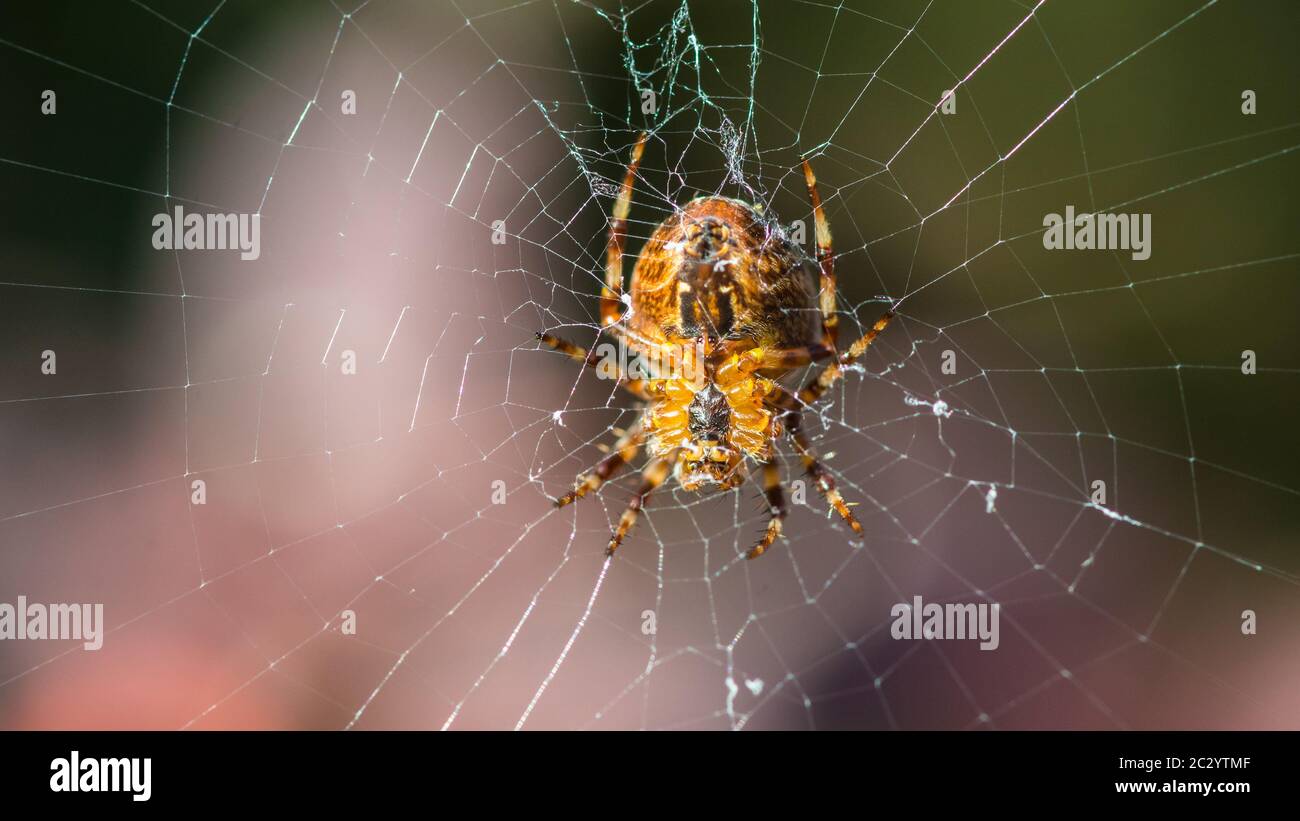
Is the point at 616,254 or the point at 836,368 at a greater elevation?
the point at 616,254

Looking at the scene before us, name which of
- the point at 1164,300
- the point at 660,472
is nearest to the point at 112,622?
the point at 660,472


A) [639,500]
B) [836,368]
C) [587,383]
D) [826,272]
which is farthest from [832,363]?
[587,383]

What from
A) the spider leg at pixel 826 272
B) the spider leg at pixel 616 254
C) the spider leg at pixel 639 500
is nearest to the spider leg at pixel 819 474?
the spider leg at pixel 826 272

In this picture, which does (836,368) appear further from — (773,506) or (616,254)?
(616,254)

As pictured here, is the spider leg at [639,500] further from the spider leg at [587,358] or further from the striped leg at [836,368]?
the striped leg at [836,368]
